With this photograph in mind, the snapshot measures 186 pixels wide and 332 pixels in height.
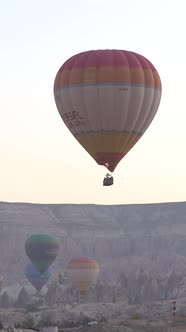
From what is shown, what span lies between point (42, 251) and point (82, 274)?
936 cm

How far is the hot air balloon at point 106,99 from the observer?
5081cm

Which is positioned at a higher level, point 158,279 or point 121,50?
point 121,50

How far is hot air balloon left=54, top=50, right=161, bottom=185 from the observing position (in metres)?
50.8

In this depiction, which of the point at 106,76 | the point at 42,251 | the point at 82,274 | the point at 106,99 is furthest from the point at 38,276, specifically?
the point at 106,76

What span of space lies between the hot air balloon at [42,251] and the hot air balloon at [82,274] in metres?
5.45

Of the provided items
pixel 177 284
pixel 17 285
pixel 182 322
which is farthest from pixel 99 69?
pixel 17 285

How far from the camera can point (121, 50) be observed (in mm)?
52000

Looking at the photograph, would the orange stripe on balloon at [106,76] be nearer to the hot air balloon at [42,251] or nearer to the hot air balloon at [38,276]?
the hot air balloon at [42,251]

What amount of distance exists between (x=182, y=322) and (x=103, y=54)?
62.7 ft

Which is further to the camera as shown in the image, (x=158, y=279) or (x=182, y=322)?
(x=158, y=279)

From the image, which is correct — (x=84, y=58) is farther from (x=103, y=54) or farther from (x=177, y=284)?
(x=177, y=284)

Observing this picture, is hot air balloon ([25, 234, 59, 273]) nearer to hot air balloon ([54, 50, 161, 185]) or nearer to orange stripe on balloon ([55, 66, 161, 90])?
hot air balloon ([54, 50, 161, 185])

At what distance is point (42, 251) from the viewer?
12444 cm

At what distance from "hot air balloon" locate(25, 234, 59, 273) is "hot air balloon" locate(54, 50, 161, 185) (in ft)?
242
